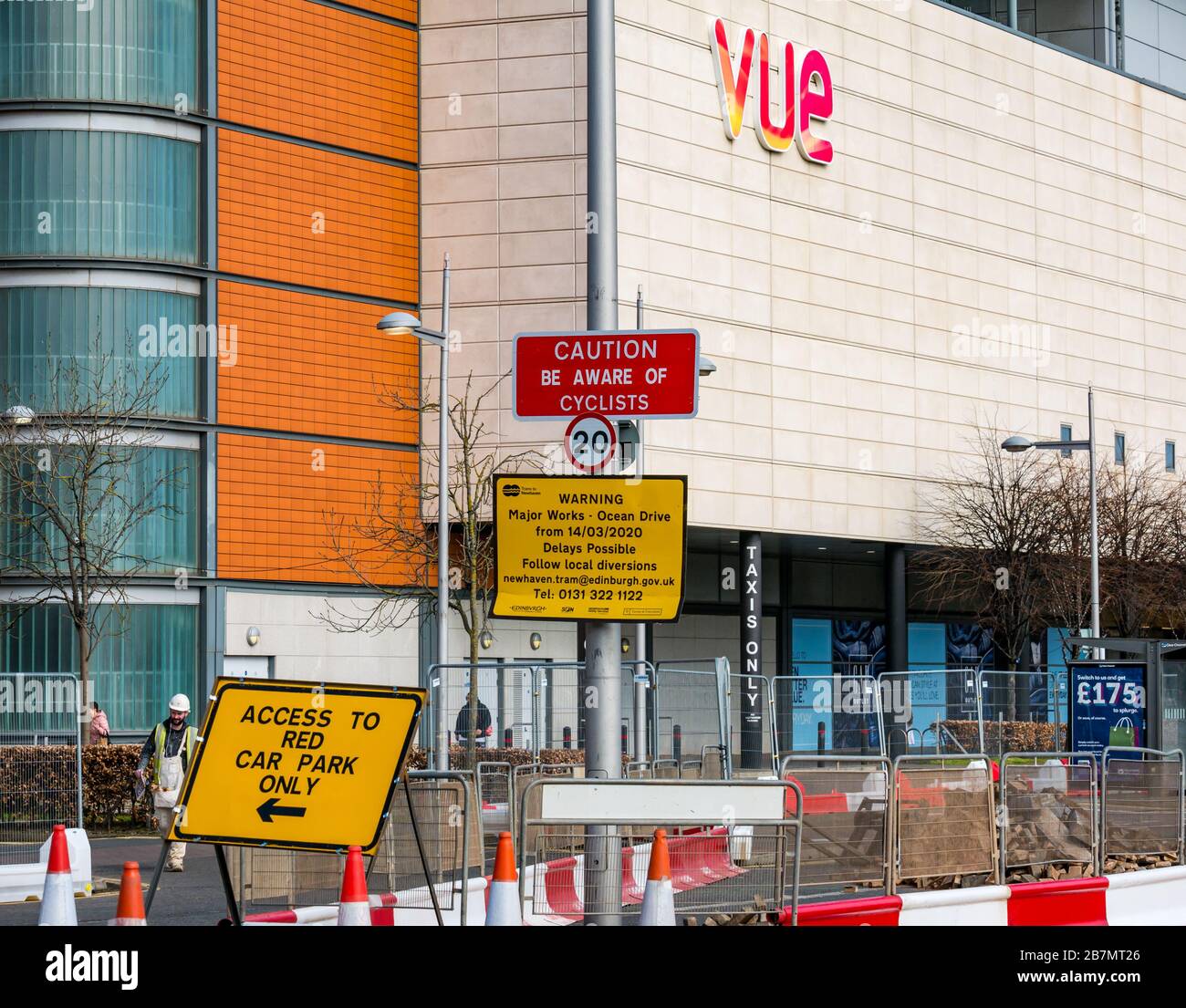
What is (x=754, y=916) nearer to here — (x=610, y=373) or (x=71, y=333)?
(x=610, y=373)

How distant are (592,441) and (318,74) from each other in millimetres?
29696

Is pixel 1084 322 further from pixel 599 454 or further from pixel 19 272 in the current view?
pixel 599 454

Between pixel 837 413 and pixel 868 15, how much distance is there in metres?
10.6

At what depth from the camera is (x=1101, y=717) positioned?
23.0 metres

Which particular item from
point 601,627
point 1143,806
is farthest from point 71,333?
point 601,627

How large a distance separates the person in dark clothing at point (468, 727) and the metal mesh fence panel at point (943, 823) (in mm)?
8809

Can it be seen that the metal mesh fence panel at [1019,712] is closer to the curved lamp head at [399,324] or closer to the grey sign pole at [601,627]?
the curved lamp head at [399,324]

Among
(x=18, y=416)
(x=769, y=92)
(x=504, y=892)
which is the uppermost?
(x=769, y=92)

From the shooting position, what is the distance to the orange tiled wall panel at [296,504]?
119 feet

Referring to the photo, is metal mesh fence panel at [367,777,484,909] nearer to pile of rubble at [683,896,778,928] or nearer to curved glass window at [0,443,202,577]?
pile of rubble at [683,896,778,928]

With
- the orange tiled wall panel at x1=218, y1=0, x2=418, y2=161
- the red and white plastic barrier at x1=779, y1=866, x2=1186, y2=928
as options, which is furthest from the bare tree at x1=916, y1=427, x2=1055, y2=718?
the red and white plastic barrier at x1=779, y1=866, x2=1186, y2=928

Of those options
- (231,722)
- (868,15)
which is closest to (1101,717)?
(231,722)

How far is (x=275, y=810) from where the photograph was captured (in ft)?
29.9

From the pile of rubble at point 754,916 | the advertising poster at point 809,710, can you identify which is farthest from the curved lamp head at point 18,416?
the pile of rubble at point 754,916
